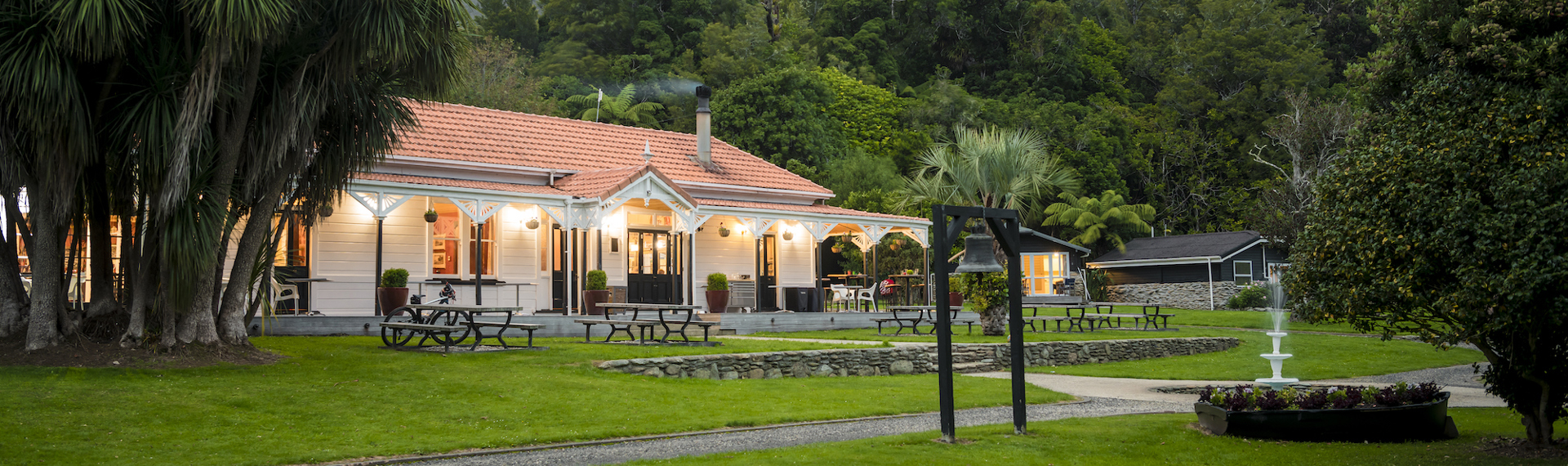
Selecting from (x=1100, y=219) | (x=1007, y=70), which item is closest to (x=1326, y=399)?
(x=1100, y=219)

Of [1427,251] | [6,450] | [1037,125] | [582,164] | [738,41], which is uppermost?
[738,41]

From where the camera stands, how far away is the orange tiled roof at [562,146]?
21.1 m

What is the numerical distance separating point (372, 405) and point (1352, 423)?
8530mm

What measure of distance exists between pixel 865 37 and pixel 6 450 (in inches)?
1897

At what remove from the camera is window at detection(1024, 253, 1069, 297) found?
37875 mm

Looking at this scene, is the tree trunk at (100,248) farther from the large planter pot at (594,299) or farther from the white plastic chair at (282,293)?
the large planter pot at (594,299)

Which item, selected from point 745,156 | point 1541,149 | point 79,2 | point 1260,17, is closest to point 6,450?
point 79,2

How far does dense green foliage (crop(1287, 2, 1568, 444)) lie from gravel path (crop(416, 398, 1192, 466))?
2919 mm

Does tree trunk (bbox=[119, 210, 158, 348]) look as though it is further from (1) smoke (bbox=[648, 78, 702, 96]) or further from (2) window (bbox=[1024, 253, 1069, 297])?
(1) smoke (bbox=[648, 78, 702, 96])

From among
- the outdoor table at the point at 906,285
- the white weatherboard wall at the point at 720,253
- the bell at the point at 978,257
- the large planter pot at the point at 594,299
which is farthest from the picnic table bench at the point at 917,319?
the bell at the point at 978,257

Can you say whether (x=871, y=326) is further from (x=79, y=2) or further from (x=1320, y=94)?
(x=1320, y=94)

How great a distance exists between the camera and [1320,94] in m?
48.2

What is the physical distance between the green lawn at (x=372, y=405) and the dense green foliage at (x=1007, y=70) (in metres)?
28.4

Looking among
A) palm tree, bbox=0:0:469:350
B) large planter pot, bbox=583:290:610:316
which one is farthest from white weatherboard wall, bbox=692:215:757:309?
palm tree, bbox=0:0:469:350
